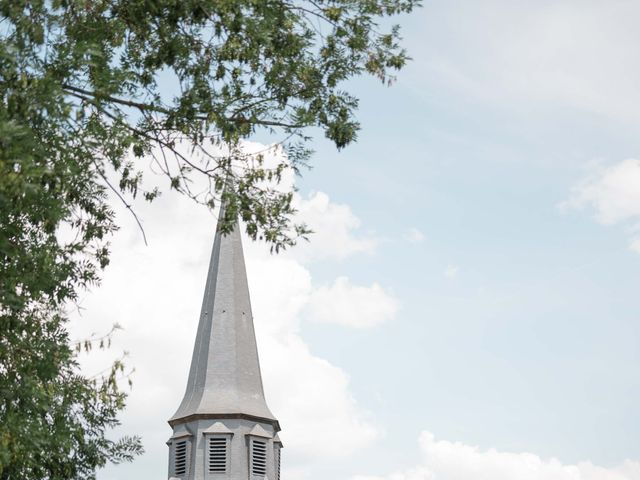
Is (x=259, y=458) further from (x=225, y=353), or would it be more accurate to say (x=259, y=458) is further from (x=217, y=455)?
(x=225, y=353)

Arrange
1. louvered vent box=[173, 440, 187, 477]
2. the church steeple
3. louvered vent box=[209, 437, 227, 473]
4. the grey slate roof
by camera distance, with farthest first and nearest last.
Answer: the grey slate roof
louvered vent box=[173, 440, 187, 477]
the church steeple
louvered vent box=[209, 437, 227, 473]

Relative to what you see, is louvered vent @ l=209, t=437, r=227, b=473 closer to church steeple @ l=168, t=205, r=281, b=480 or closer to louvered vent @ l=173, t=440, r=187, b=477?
church steeple @ l=168, t=205, r=281, b=480

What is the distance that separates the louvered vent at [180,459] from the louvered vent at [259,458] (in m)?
2.52

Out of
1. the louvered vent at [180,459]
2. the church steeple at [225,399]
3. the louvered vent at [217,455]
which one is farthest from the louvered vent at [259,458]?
the louvered vent at [180,459]

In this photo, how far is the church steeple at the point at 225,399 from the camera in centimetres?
4459

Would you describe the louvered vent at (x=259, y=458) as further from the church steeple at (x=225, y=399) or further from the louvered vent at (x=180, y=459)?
the louvered vent at (x=180, y=459)

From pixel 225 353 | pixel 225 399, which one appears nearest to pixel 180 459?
pixel 225 399

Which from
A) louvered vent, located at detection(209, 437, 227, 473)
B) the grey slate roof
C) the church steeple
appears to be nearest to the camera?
louvered vent, located at detection(209, 437, 227, 473)

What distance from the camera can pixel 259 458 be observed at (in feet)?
148

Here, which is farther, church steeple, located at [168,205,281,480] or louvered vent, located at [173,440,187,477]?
louvered vent, located at [173,440,187,477]

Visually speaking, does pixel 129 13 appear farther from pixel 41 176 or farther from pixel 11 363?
pixel 11 363

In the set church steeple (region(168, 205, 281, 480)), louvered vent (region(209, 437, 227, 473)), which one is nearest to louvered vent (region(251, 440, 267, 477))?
church steeple (region(168, 205, 281, 480))

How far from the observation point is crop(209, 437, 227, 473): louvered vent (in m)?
44.3

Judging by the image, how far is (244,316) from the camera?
4775cm
